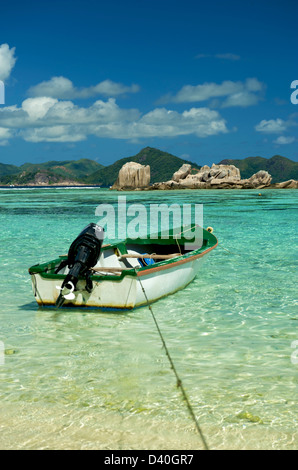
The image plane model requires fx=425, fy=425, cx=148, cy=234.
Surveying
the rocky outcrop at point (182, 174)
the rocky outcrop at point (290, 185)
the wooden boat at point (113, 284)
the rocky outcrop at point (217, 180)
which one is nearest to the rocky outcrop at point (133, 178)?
the rocky outcrop at point (182, 174)

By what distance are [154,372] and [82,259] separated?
2942 millimetres

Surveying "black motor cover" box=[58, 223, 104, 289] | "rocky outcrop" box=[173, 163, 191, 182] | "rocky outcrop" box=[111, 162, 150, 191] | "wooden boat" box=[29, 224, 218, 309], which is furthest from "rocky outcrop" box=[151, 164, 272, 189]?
"black motor cover" box=[58, 223, 104, 289]

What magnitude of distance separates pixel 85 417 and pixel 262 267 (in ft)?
31.2

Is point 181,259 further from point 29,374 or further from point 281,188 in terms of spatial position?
point 281,188

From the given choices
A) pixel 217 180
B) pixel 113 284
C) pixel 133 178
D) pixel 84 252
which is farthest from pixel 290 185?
pixel 113 284

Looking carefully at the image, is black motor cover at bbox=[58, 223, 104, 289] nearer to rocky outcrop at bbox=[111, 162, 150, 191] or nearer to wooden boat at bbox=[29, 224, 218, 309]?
wooden boat at bbox=[29, 224, 218, 309]

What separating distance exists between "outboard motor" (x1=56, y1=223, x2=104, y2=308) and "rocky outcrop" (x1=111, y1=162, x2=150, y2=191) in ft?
421

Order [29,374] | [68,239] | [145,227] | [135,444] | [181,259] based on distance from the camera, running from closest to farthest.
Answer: [135,444] < [29,374] < [181,259] < [68,239] < [145,227]

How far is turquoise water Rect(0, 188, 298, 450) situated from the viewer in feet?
14.1

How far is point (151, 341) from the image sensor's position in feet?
23.0

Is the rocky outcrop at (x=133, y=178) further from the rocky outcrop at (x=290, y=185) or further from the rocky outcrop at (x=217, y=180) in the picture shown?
the rocky outcrop at (x=290, y=185)

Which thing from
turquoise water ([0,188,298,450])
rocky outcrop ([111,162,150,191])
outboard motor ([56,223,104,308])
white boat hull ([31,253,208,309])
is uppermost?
rocky outcrop ([111,162,150,191])

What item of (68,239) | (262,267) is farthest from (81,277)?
(68,239)

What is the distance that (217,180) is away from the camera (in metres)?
118
